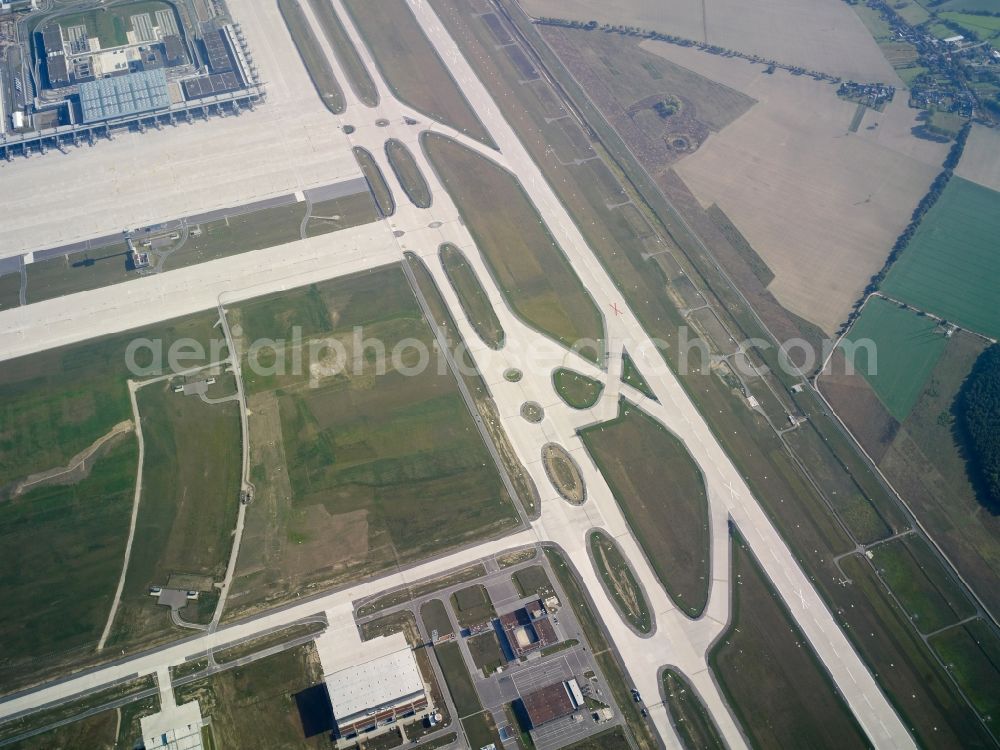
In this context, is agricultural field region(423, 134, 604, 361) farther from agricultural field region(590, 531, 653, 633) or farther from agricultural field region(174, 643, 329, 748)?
agricultural field region(174, 643, 329, 748)

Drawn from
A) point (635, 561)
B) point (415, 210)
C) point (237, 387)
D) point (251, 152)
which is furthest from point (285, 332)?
point (635, 561)

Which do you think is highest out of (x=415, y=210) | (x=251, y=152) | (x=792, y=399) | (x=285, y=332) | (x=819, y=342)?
(x=251, y=152)

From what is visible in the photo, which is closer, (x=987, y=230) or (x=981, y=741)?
(x=981, y=741)

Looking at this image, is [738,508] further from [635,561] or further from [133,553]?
[133,553]

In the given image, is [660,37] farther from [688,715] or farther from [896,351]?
[688,715]

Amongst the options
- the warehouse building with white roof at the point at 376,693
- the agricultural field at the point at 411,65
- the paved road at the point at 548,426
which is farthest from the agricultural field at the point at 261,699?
the agricultural field at the point at 411,65

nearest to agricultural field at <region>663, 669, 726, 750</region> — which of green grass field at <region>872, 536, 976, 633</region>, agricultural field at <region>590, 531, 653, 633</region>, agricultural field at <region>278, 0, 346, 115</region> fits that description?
agricultural field at <region>590, 531, 653, 633</region>

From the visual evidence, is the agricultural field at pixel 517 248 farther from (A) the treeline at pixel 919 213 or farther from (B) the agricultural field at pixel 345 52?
(A) the treeline at pixel 919 213

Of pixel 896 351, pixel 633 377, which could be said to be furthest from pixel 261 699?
pixel 896 351
